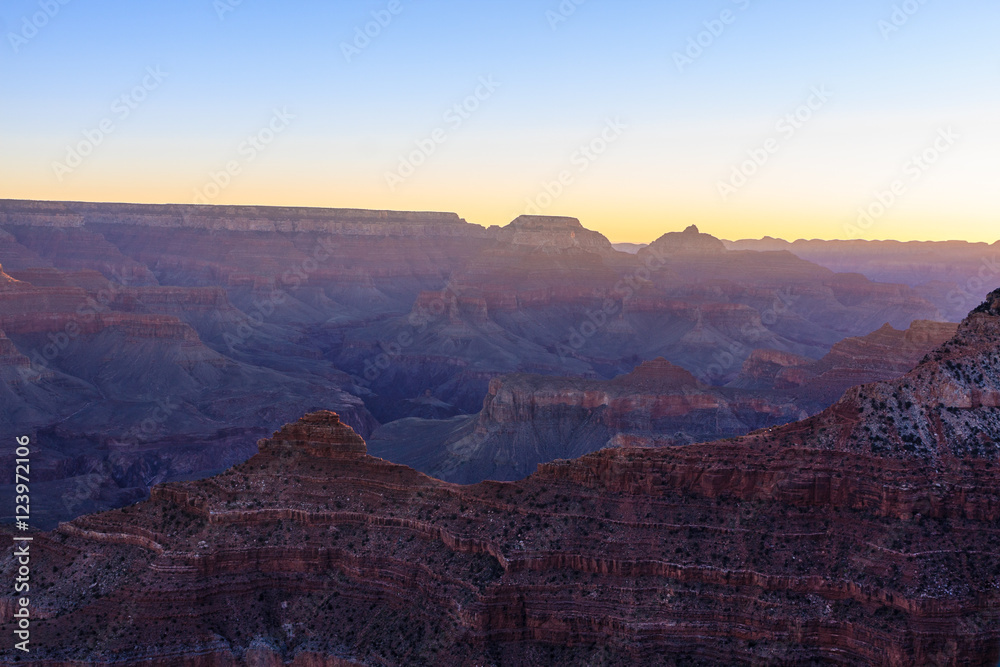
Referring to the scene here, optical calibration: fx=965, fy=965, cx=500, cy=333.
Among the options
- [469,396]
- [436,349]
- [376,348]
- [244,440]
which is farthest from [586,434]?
[376,348]

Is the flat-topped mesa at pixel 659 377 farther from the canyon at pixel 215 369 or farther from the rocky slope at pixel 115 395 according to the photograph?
the rocky slope at pixel 115 395

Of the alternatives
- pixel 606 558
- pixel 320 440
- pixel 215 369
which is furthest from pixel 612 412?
pixel 215 369

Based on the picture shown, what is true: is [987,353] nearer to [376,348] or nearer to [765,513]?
[765,513]

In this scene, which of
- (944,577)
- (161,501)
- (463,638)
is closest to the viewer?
(944,577)

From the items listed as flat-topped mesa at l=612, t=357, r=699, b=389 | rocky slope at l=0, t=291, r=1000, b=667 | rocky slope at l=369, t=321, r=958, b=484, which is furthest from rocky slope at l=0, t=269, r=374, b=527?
rocky slope at l=0, t=291, r=1000, b=667

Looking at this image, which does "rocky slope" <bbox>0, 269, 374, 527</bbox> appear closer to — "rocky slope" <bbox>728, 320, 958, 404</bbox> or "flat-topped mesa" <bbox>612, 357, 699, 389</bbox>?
"flat-topped mesa" <bbox>612, 357, 699, 389</bbox>

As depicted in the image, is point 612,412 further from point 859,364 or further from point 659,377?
point 859,364
